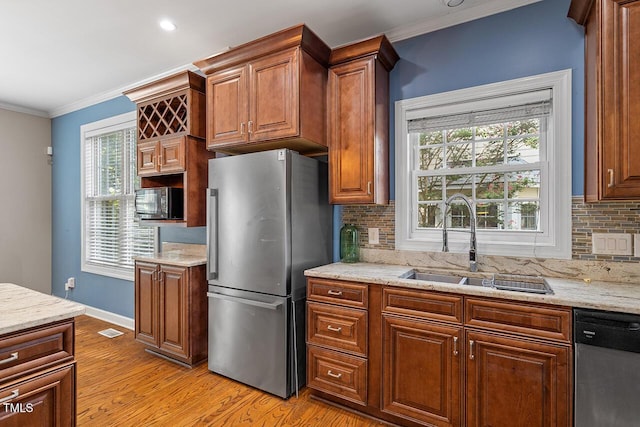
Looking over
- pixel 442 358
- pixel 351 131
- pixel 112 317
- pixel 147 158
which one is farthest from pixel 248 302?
pixel 112 317

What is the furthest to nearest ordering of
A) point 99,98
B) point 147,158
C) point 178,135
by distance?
point 99,98, point 147,158, point 178,135

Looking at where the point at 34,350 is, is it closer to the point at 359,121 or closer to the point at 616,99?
the point at 359,121

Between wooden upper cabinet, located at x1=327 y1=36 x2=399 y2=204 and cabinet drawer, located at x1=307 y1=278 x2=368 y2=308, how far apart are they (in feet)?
2.05

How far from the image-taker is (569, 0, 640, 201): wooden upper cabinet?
5.39 ft

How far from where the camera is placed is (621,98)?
65.8 inches

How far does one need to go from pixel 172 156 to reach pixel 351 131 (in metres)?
1.70

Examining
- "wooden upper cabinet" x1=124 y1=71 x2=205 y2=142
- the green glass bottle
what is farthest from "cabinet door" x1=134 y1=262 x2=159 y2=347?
the green glass bottle

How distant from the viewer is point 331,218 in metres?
2.83

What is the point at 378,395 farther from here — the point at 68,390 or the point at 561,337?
the point at 68,390

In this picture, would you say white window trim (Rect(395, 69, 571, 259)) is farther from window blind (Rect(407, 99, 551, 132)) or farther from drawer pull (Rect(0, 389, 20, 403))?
drawer pull (Rect(0, 389, 20, 403))

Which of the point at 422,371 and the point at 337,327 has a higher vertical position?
the point at 337,327

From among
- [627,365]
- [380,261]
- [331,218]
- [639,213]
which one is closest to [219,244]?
[331,218]

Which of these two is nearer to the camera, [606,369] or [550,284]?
[606,369]

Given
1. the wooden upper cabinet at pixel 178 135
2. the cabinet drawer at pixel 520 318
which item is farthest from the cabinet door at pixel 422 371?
the wooden upper cabinet at pixel 178 135
